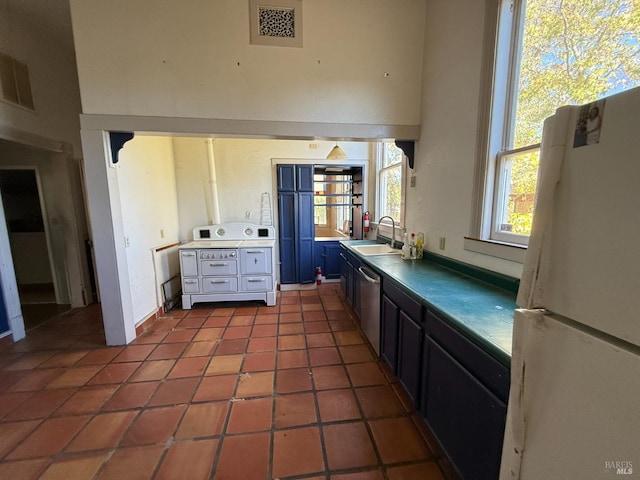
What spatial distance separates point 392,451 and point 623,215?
165cm

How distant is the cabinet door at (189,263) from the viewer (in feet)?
11.8

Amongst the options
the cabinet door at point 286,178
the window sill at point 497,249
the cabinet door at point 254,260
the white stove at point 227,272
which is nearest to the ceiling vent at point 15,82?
the white stove at point 227,272

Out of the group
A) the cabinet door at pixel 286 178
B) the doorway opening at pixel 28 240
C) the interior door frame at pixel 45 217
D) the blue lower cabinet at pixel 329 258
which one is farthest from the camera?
the blue lower cabinet at pixel 329 258

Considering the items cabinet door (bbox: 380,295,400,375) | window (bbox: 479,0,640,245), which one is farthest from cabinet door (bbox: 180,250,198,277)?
window (bbox: 479,0,640,245)

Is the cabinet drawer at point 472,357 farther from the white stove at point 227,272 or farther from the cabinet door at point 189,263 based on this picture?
the cabinet door at point 189,263

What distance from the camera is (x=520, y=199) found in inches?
67.7

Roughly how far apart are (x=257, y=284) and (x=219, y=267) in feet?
1.90

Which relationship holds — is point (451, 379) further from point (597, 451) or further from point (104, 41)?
point (104, 41)

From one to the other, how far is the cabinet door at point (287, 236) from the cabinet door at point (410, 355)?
109 inches

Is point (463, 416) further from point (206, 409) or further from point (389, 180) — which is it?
point (389, 180)

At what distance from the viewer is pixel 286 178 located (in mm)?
4262

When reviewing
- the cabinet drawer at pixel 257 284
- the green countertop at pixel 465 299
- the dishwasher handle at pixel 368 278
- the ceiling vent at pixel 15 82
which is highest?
the ceiling vent at pixel 15 82

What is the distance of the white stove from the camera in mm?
3646

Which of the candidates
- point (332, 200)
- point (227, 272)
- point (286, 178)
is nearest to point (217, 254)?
point (227, 272)
